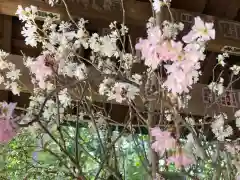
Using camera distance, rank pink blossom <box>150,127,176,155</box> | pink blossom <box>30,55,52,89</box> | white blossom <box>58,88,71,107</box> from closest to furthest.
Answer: pink blossom <box>150,127,176,155</box> < pink blossom <box>30,55,52,89</box> < white blossom <box>58,88,71,107</box>

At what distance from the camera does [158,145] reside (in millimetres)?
945

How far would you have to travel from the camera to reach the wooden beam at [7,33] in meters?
2.58

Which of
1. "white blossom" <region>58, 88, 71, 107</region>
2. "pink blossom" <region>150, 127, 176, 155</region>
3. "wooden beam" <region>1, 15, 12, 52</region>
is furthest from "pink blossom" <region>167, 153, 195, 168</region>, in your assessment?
"wooden beam" <region>1, 15, 12, 52</region>

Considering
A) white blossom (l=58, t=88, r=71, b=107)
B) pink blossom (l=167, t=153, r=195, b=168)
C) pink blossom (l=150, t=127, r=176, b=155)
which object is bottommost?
pink blossom (l=167, t=153, r=195, b=168)

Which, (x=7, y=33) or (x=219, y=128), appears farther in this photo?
(x=7, y=33)

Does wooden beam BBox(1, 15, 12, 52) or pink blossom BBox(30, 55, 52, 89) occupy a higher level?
wooden beam BBox(1, 15, 12, 52)

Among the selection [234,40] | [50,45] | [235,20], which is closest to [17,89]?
[50,45]

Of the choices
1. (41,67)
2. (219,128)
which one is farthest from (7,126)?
(219,128)

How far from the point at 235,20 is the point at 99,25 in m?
0.86

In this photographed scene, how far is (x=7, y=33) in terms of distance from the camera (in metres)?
2.60

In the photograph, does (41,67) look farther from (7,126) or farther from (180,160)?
(180,160)

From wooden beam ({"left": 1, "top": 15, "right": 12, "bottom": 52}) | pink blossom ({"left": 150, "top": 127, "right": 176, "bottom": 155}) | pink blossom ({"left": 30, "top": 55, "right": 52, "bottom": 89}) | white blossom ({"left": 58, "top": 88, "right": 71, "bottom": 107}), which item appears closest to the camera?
pink blossom ({"left": 150, "top": 127, "right": 176, "bottom": 155})

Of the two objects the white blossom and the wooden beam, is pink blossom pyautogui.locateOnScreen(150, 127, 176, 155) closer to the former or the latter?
the white blossom

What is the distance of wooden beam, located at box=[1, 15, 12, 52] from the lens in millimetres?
2576
